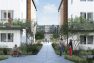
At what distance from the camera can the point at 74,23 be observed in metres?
57.0

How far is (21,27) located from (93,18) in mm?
11333

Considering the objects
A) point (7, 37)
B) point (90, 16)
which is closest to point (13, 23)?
point (7, 37)

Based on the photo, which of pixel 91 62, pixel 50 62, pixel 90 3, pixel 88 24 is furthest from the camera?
pixel 90 3

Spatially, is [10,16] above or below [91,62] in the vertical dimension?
above

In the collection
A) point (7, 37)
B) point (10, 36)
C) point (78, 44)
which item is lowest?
point (78, 44)

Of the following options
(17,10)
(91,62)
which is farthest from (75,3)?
(91,62)

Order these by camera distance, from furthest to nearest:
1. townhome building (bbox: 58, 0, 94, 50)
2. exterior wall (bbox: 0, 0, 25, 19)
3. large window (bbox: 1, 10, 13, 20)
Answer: large window (bbox: 1, 10, 13, 20)
exterior wall (bbox: 0, 0, 25, 19)
townhome building (bbox: 58, 0, 94, 50)

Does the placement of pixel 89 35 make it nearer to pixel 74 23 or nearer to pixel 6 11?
pixel 74 23

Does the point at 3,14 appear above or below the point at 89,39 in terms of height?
above

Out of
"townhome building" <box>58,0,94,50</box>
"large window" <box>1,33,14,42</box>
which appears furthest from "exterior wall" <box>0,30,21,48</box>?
"townhome building" <box>58,0,94,50</box>

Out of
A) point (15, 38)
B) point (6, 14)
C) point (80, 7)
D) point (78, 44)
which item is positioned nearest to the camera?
point (78, 44)

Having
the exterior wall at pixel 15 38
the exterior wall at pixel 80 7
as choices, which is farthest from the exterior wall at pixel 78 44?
the exterior wall at pixel 15 38

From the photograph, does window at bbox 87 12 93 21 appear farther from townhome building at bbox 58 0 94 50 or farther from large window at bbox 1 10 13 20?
large window at bbox 1 10 13 20

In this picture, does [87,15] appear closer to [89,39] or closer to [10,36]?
[89,39]
